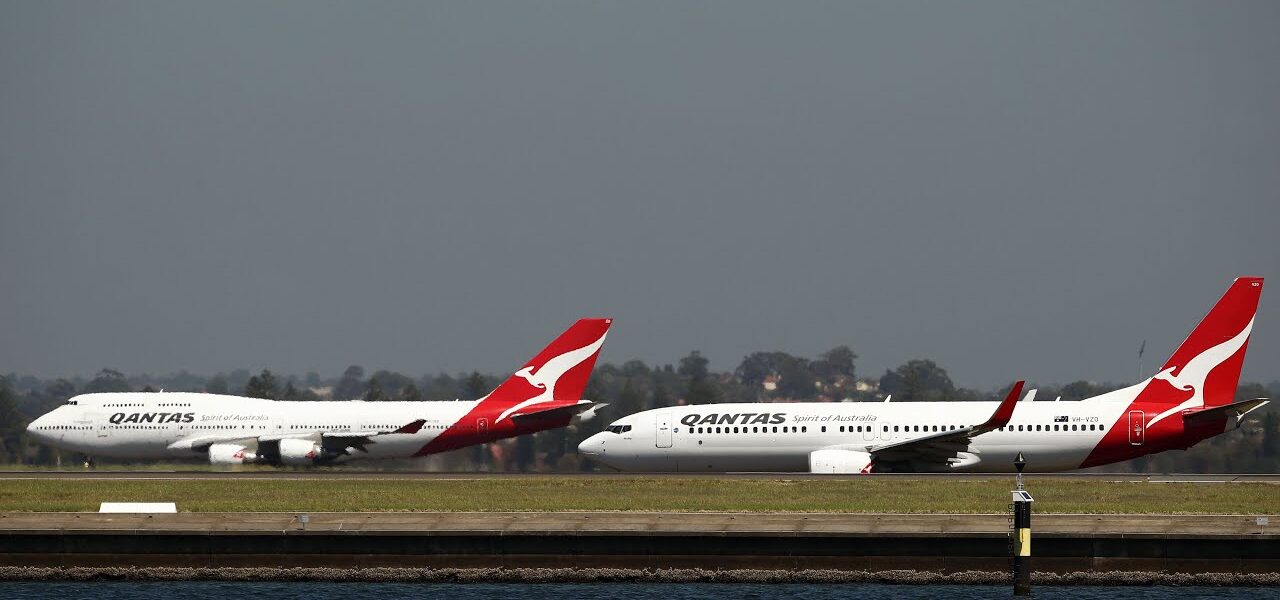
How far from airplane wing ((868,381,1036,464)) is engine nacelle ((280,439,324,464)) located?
24.1 m

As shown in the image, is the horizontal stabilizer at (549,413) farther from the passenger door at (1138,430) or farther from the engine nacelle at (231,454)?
the passenger door at (1138,430)

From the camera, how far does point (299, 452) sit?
73.5 meters

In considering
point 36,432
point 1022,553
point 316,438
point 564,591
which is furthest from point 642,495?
point 36,432

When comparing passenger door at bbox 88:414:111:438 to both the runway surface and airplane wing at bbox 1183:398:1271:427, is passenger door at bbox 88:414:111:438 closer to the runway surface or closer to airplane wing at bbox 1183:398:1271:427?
the runway surface

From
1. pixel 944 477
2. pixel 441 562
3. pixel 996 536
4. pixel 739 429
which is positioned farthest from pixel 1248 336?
pixel 441 562

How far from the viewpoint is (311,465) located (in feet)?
243

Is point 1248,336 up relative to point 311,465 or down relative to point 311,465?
up

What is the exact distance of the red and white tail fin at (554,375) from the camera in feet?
248

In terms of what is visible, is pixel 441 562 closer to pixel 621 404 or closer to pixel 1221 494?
pixel 1221 494

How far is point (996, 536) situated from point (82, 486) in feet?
107

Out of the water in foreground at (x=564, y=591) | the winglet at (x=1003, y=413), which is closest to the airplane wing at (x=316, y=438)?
the winglet at (x=1003, y=413)

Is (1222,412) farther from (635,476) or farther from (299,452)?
(299,452)

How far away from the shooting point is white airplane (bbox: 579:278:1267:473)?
206 ft

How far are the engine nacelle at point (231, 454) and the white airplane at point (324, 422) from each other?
42 millimetres
